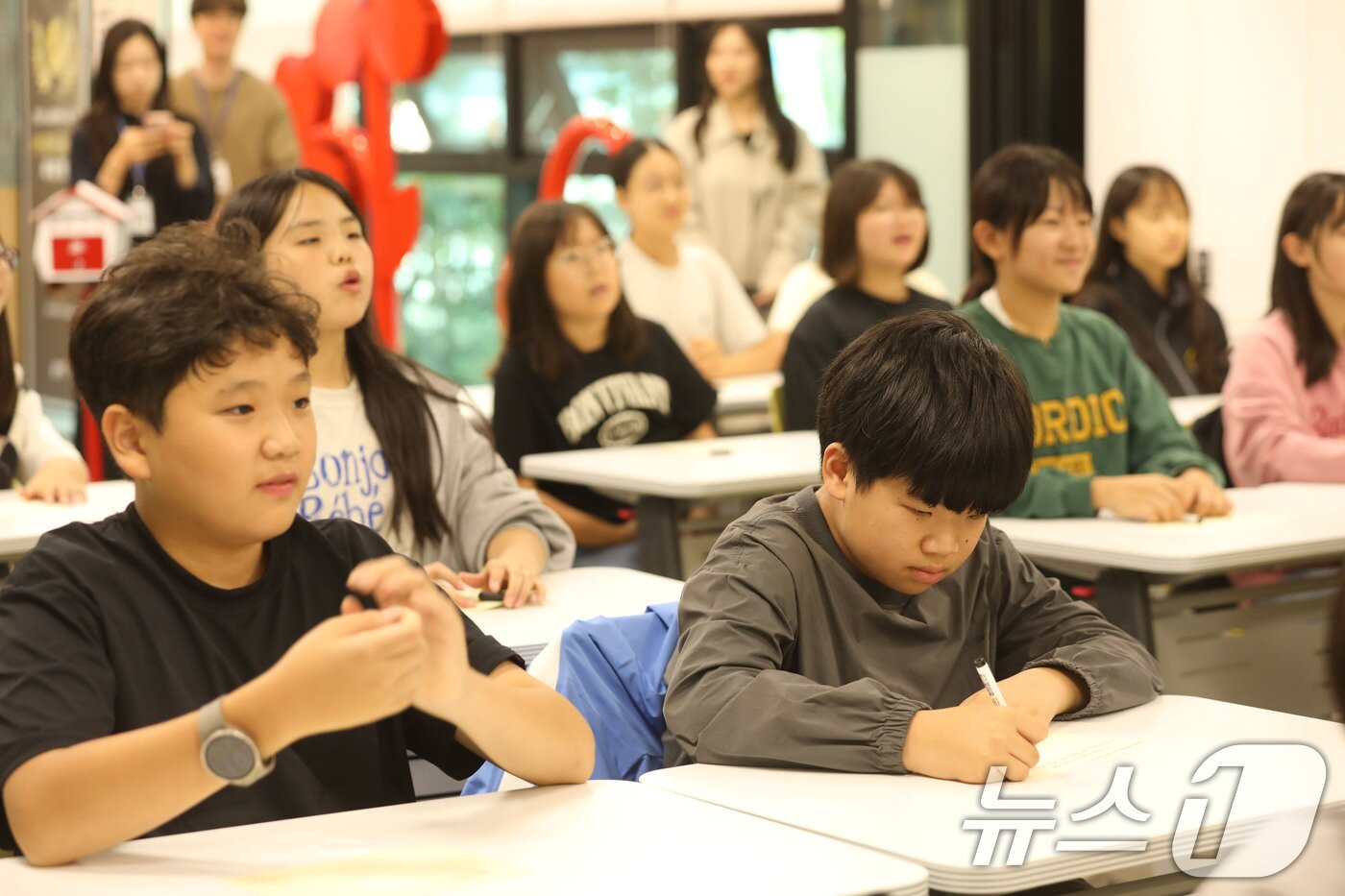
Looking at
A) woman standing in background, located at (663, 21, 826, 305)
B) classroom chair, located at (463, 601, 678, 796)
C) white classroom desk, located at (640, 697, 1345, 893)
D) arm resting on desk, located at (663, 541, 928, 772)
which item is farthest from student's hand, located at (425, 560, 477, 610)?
woman standing in background, located at (663, 21, 826, 305)

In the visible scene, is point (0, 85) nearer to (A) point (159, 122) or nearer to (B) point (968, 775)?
(A) point (159, 122)

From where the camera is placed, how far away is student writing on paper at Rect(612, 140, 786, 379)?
506cm

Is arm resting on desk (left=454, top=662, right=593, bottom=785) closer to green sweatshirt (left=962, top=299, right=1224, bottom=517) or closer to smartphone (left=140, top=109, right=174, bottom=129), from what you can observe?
green sweatshirt (left=962, top=299, right=1224, bottom=517)

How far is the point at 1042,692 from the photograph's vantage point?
1.68 metres

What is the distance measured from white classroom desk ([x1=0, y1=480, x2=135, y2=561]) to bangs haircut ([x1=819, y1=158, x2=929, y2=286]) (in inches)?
72.1

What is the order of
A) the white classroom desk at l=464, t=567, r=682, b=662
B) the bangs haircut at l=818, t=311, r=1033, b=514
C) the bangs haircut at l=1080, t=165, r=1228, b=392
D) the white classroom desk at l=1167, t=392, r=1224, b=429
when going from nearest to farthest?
the bangs haircut at l=818, t=311, r=1033, b=514 < the white classroom desk at l=464, t=567, r=682, b=662 < the white classroom desk at l=1167, t=392, r=1224, b=429 < the bangs haircut at l=1080, t=165, r=1228, b=392

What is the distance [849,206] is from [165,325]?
9.48 ft

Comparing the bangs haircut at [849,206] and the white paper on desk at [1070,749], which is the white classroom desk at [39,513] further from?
the bangs haircut at [849,206]

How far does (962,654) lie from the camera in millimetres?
1821

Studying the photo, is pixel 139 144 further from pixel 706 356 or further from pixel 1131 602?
pixel 1131 602

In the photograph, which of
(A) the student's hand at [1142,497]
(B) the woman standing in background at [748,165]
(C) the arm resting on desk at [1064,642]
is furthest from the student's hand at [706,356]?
(C) the arm resting on desk at [1064,642]

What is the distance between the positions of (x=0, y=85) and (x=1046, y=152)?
131 inches

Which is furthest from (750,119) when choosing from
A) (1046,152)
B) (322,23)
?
(1046,152)

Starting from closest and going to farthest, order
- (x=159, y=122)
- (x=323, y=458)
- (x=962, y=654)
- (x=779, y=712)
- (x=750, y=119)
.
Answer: (x=779, y=712) < (x=962, y=654) < (x=323, y=458) < (x=159, y=122) < (x=750, y=119)
